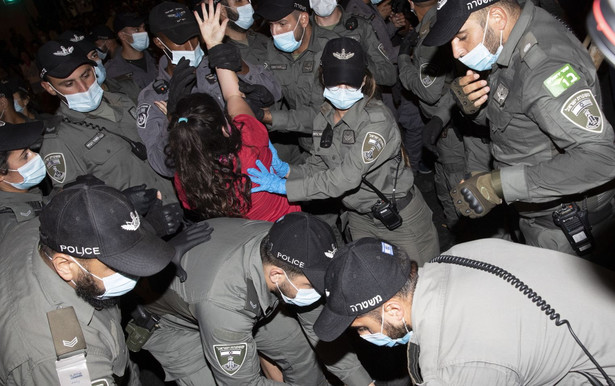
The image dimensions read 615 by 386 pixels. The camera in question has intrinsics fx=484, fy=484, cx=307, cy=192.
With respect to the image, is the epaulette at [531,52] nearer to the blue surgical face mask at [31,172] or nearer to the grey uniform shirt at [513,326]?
the grey uniform shirt at [513,326]

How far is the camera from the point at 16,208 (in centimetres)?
279

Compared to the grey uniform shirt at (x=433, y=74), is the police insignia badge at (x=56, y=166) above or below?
below

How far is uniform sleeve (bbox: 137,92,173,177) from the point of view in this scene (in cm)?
317

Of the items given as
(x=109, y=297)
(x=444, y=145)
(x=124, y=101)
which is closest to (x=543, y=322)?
(x=109, y=297)

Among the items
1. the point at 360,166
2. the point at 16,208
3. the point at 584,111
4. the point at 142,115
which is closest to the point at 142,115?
the point at 142,115

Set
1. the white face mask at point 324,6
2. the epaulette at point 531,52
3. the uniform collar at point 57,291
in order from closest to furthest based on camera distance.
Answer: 1. the uniform collar at point 57,291
2. the epaulette at point 531,52
3. the white face mask at point 324,6

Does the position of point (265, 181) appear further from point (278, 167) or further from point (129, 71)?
point (129, 71)

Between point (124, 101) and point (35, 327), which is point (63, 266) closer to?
point (35, 327)

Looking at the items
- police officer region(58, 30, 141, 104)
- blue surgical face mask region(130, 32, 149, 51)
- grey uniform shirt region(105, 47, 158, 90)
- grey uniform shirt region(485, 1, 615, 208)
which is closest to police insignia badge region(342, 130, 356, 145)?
grey uniform shirt region(485, 1, 615, 208)

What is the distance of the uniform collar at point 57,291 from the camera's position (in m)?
2.03

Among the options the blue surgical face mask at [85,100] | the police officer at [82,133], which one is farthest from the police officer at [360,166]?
the blue surgical face mask at [85,100]

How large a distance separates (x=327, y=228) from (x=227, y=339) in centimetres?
70

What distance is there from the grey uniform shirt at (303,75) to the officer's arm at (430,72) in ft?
2.57

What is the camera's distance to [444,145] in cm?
404
